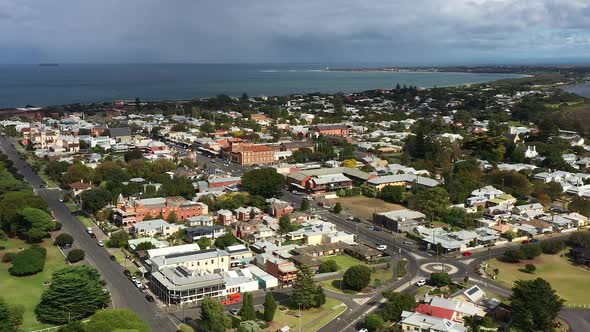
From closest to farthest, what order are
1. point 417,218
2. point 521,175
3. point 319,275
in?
point 319,275
point 417,218
point 521,175

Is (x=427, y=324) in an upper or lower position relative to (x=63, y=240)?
upper

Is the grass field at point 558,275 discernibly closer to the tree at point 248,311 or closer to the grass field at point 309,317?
the grass field at point 309,317

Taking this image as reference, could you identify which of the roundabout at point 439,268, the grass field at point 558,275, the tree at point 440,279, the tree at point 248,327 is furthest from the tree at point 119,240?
the grass field at point 558,275

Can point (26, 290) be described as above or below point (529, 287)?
below

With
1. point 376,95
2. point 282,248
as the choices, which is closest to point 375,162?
point 282,248

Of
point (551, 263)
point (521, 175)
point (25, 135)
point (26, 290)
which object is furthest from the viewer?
point (25, 135)

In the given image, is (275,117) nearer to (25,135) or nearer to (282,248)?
(25,135)

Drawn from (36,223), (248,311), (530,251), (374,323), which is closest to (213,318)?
(248,311)

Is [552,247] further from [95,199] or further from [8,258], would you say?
[8,258]
